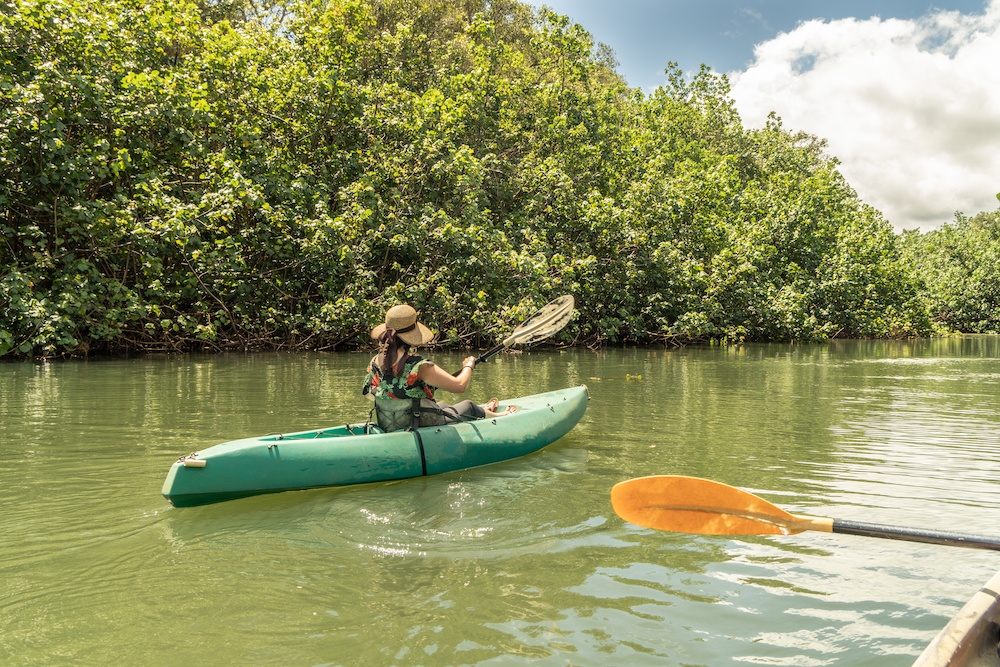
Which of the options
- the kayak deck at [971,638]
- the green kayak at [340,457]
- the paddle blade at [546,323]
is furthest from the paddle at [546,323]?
the kayak deck at [971,638]

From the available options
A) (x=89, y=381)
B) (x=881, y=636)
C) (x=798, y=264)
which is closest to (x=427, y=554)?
(x=881, y=636)

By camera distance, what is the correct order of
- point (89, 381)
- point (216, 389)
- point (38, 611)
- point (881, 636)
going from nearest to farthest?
point (881, 636) < point (38, 611) < point (216, 389) < point (89, 381)

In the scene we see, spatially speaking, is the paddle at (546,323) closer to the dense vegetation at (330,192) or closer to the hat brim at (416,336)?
the hat brim at (416,336)

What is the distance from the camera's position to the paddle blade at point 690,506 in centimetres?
319

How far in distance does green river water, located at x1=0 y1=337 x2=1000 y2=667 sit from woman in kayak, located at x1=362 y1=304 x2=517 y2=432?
505 millimetres

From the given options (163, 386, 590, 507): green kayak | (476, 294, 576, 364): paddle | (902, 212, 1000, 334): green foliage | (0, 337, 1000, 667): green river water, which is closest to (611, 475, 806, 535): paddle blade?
(0, 337, 1000, 667): green river water

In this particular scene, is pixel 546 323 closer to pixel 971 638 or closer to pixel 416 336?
pixel 416 336

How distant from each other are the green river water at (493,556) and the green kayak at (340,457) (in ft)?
0.38

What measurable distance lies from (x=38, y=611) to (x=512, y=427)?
3.48 meters

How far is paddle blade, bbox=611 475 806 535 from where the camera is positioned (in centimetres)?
319

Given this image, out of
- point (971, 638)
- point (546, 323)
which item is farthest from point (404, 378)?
point (971, 638)

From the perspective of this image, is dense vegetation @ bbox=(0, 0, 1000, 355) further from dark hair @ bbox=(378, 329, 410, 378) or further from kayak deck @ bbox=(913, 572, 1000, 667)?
kayak deck @ bbox=(913, 572, 1000, 667)

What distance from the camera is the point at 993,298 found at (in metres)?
37.8

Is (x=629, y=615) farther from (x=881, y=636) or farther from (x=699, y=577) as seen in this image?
(x=881, y=636)
